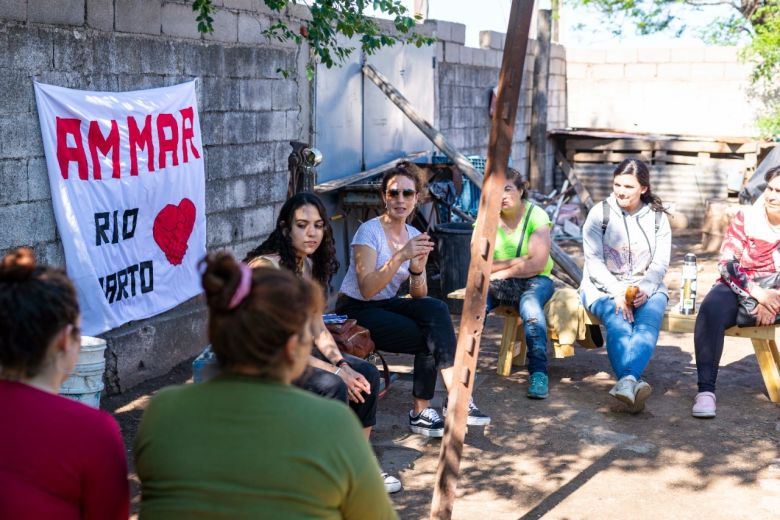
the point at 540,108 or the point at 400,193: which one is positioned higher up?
the point at 540,108

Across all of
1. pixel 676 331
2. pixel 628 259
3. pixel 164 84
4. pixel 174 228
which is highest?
pixel 164 84

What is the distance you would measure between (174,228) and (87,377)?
75.0 inches

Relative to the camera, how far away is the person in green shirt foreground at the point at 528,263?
611 cm

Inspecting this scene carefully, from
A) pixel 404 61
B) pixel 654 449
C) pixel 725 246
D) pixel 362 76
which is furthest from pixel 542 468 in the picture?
pixel 404 61

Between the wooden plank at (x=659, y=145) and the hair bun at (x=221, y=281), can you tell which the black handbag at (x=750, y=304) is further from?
the wooden plank at (x=659, y=145)

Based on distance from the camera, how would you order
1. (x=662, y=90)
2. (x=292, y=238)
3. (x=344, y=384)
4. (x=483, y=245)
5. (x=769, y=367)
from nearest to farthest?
(x=483, y=245) < (x=344, y=384) < (x=292, y=238) < (x=769, y=367) < (x=662, y=90)

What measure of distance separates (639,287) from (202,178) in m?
2.84

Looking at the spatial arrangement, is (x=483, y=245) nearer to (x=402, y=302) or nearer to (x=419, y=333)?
(x=419, y=333)

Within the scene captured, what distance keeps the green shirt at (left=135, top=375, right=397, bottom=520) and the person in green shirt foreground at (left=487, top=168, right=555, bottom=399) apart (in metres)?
4.04

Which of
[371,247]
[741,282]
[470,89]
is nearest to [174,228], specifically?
[371,247]

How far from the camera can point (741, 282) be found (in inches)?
229

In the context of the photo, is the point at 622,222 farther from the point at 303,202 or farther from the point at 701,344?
the point at 303,202

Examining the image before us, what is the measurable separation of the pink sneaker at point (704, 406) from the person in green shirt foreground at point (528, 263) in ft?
2.77

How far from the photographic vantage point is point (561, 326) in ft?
20.3
